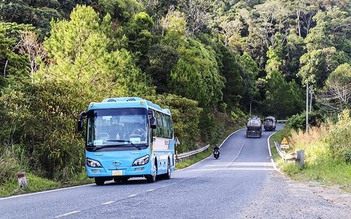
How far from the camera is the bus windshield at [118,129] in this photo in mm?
17562

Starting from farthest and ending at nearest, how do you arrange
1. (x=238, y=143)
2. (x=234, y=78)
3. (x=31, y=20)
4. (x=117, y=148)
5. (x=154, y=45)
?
1. (x=234, y=78)
2. (x=238, y=143)
3. (x=154, y=45)
4. (x=31, y=20)
5. (x=117, y=148)

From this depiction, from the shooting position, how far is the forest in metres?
19.5

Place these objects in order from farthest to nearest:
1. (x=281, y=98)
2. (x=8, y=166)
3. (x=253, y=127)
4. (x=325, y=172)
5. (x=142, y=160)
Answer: (x=281, y=98)
(x=253, y=127)
(x=325, y=172)
(x=142, y=160)
(x=8, y=166)

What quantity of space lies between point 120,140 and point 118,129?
1.43 feet

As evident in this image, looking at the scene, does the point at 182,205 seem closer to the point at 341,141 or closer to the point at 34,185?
the point at 34,185

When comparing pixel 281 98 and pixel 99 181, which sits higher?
pixel 281 98

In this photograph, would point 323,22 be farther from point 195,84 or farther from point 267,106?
point 195,84

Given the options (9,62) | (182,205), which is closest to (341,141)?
(182,205)

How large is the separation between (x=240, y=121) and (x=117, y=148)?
77.2 meters

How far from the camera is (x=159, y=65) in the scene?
5831cm

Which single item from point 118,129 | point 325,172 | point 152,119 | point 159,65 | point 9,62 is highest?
point 159,65

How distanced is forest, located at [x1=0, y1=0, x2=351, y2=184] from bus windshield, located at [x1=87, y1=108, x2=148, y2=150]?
1.95 meters

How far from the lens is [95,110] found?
18188mm

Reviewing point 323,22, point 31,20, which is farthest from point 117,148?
point 323,22
